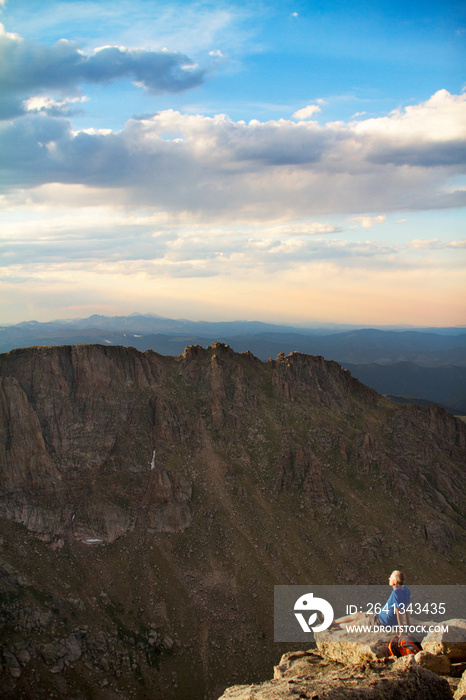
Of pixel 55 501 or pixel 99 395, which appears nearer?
pixel 55 501

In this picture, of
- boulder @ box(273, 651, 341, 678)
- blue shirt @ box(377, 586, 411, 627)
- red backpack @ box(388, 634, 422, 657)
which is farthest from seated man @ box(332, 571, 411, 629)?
boulder @ box(273, 651, 341, 678)

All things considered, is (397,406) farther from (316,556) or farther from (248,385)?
(316,556)

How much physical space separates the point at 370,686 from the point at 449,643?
4890 mm

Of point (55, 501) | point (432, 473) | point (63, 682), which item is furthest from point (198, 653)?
point (432, 473)

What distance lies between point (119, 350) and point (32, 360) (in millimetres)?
13426

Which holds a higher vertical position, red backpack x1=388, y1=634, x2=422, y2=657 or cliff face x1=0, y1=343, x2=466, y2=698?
red backpack x1=388, y1=634, x2=422, y2=657

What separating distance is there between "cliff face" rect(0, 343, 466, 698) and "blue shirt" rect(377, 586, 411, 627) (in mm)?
36053

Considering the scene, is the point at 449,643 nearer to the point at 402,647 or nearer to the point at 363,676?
the point at 402,647

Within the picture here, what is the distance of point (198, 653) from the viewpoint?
46.1 m

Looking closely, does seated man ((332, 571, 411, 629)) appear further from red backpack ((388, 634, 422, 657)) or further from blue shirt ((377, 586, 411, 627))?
red backpack ((388, 634, 422, 657))

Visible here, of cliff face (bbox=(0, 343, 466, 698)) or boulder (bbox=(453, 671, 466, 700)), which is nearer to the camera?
boulder (bbox=(453, 671, 466, 700))

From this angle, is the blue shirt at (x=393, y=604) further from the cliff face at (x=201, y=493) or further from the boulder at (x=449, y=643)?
the cliff face at (x=201, y=493)

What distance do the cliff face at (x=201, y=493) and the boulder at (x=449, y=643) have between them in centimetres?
3801

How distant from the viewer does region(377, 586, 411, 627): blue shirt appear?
16609 millimetres
